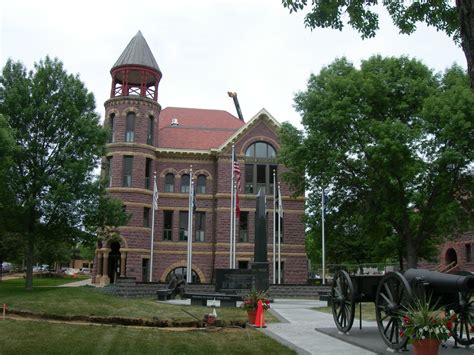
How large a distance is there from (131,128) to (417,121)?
2037 centimetres

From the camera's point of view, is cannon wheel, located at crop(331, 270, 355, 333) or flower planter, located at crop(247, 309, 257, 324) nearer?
cannon wheel, located at crop(331, 270, 355, 333)

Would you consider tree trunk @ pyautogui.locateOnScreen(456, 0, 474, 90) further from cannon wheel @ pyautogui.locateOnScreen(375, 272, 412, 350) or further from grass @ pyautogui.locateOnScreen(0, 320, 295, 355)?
grass @ pyautogui.locateOnScreen(0, 320, 295, 355)

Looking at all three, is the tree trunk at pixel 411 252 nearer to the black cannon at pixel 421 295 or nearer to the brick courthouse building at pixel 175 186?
the brick courthouse building at pixel 175 186

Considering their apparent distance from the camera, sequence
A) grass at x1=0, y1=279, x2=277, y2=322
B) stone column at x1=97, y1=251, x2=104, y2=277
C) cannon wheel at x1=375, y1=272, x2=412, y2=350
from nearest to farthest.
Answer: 1. cannon wheel at x1=375, y1=272, x2=412, y2=350
2. grass at x1=0, y1=279, x2=277, y2=322
3. stone column at x1=97, y1=251, x2=104, y2=277

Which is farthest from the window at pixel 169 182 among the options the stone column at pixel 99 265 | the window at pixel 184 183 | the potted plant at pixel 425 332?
the potted plant at pixel 425 332

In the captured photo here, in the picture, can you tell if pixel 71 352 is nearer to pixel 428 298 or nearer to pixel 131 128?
pixel 428 298

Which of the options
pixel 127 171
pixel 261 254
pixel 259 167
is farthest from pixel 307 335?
pixel 259 167

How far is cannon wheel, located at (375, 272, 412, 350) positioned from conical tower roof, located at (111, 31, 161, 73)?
3086cm

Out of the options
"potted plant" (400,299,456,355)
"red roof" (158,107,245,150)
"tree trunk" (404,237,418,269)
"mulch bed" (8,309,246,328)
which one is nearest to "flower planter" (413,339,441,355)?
"potted plant" (400,299,456,355)

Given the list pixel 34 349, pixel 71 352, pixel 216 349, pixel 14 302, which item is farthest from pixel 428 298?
pixel 14 302

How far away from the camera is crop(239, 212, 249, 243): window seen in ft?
128

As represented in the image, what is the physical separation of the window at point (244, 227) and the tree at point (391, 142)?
8950mm

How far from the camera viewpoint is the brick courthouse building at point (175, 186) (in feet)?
123

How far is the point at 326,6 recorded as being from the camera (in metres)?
9.55
